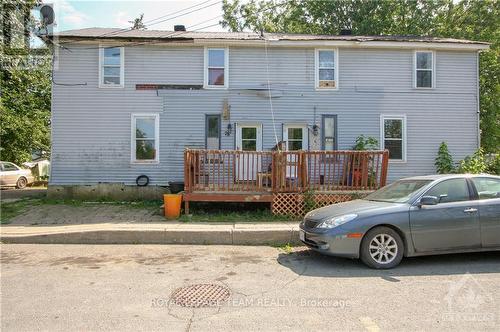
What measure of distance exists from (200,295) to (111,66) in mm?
10673

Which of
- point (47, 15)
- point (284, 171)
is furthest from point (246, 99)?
point (47, 15)

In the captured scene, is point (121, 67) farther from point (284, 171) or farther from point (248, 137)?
point (284, 171)

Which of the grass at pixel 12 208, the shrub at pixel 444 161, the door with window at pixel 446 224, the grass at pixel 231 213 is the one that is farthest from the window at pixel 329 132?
the grass at pixel 12 208

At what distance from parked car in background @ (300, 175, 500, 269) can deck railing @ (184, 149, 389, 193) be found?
3.42m

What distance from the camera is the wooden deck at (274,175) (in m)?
9.32

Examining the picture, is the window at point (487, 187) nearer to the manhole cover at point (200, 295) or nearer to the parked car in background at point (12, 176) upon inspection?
the manhole cover at point (200, 295)

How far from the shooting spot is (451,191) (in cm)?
594

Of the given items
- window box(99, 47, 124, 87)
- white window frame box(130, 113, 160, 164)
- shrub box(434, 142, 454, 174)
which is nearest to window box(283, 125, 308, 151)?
white window frame box(130, 113, 160, 164)

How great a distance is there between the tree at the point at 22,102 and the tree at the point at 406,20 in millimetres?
14444

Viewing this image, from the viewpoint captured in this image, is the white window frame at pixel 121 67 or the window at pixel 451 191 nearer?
the window at pixel 451 191

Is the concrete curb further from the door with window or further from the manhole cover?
the manhole cover

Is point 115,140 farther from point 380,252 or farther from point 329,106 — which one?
point 380,252

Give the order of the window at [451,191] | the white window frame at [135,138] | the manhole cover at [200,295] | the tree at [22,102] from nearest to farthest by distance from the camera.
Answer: the manhole cover at [200,295] → the window at [451,191] → the white window frame at [135,138] → the tree at [22,102]

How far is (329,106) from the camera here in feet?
42.5
